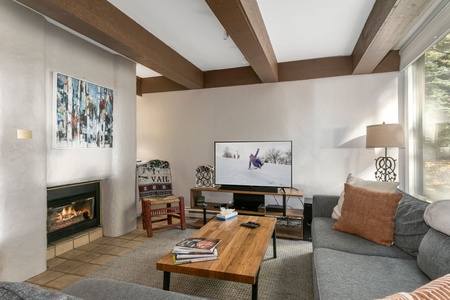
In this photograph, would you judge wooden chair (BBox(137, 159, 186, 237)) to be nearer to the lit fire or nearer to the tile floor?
the tile floor

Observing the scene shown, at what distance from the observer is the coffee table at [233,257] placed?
1390 mm

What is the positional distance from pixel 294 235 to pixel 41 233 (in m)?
2.78

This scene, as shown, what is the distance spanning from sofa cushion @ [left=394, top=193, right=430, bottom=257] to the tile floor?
8.66 feet

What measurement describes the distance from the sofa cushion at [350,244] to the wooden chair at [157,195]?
77.7 inches

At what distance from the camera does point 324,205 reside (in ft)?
8.16

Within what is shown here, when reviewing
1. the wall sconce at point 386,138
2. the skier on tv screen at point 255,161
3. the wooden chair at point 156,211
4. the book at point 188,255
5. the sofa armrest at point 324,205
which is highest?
the wall sconce at point 386,138

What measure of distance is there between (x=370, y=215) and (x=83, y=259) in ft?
9.19

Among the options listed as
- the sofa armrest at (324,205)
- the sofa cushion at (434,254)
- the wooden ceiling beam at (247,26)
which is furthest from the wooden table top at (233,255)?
the wooden ceiling beam at (247,26)

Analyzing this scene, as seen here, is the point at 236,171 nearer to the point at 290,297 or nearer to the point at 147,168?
the point at 147,168

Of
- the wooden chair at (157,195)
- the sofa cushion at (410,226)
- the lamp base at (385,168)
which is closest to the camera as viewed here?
the sofa cushion at (410,226)

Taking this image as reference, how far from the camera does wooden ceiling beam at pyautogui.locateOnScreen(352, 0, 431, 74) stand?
5.62ft

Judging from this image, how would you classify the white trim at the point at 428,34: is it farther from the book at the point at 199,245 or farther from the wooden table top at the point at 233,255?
the book at the point at 199,245

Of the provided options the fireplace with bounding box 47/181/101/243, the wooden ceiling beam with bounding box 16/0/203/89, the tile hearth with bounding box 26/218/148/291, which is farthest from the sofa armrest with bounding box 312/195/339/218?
the fireplace with bounding box 47/181/101/243

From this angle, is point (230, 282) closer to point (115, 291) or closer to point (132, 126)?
point (115, 291)
